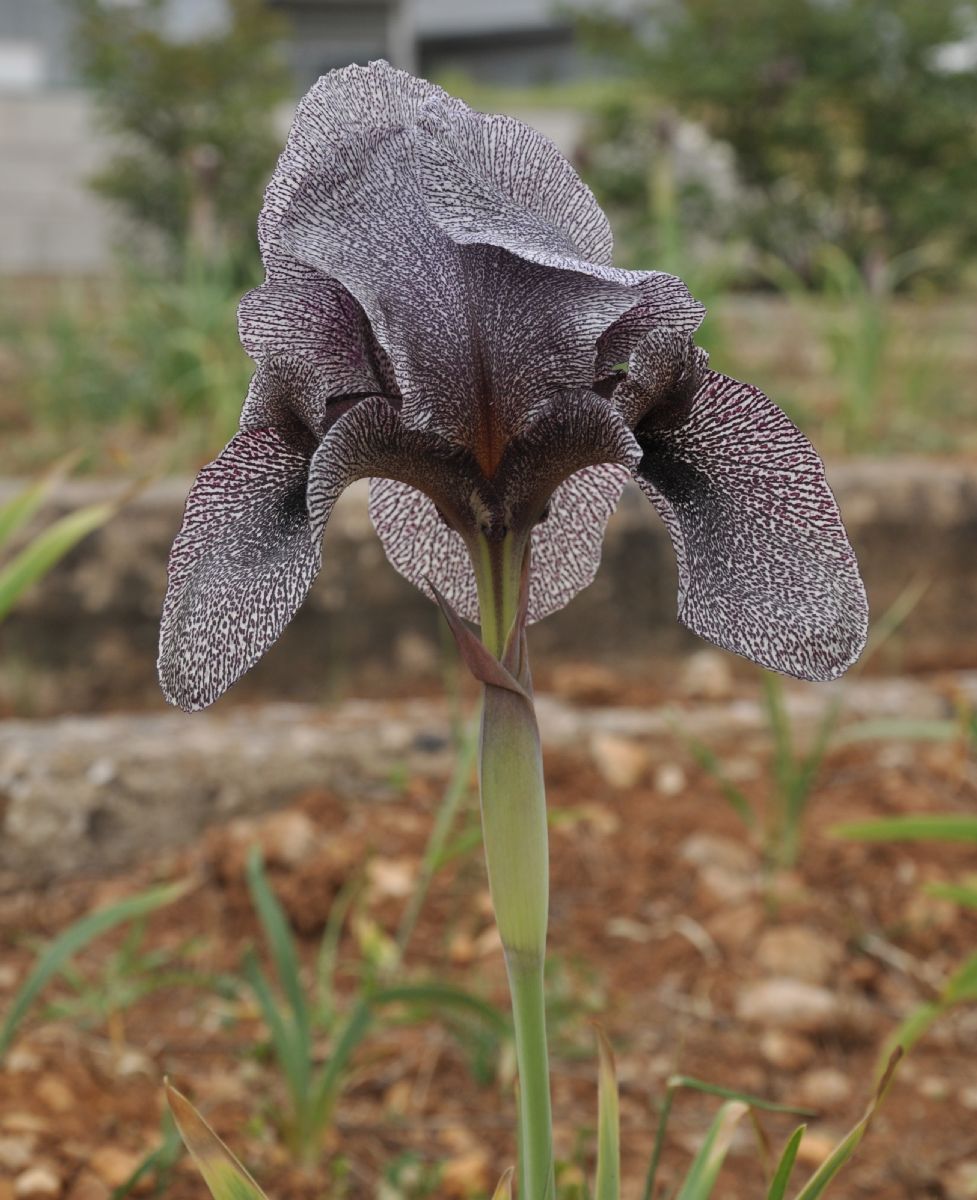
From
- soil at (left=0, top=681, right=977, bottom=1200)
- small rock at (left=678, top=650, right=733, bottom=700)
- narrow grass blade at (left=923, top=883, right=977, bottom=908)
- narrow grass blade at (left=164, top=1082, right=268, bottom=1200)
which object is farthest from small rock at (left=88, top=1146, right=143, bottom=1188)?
small rock at (left=678, top=650, right=733, bottom=700)

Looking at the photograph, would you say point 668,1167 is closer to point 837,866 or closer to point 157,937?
point 837,866

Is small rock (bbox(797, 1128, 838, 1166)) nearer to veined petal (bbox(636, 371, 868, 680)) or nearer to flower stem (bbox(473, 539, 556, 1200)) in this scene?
flower stem (bbox(473, 539, 556, 1200))

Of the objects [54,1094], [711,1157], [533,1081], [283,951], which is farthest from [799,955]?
[533,1081]

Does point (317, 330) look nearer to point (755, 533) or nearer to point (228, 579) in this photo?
point (228, 579)

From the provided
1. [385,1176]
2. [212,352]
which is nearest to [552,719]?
[385,1176]

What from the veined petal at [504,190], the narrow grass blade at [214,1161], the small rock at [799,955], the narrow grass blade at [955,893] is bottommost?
the small rock at [799,955]

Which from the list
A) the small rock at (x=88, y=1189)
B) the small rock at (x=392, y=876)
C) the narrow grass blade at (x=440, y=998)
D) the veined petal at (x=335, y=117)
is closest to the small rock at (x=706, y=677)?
the small rock at (x=392, y=876)

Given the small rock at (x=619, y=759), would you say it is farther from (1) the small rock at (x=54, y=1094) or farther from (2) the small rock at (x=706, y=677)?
(1) the small rock at (x=54, y=1094)

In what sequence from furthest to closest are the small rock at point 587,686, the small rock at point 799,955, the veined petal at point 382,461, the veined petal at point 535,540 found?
1. the small rock at point 587,686
2. the small rock at point 799,955
3. the veined petal at point 535,540
4. the veined petal at point 382,461
